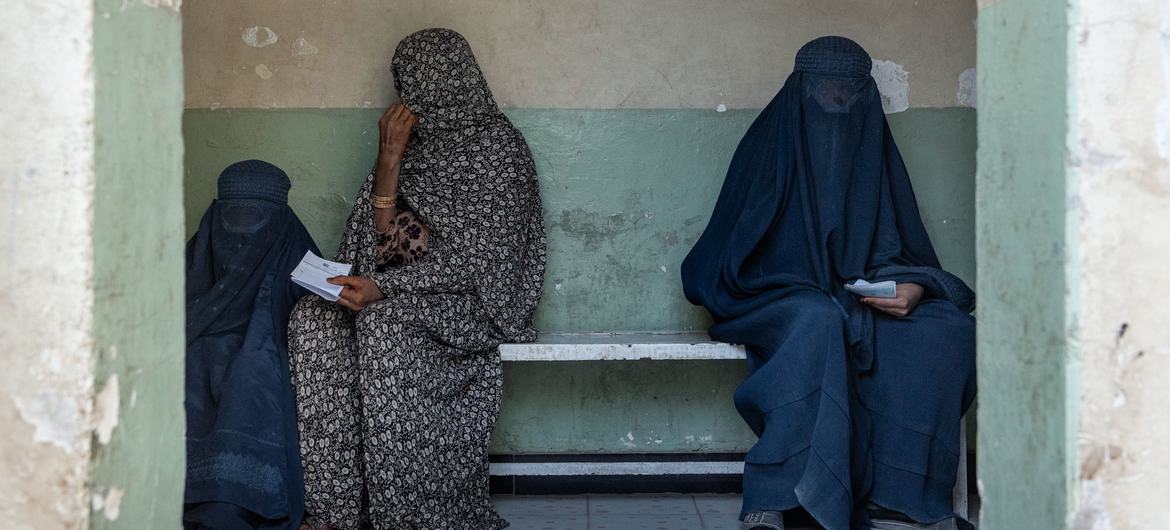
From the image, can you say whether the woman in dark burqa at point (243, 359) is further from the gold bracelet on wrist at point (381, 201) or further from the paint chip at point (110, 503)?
the paint chip at point (110, 503)

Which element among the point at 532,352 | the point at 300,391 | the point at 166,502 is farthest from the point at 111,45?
the point at 532,352

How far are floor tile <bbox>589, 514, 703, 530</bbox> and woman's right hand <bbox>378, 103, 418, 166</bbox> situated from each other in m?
1.40

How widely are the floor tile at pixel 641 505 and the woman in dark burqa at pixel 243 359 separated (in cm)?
104

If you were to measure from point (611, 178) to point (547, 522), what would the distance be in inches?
51.0

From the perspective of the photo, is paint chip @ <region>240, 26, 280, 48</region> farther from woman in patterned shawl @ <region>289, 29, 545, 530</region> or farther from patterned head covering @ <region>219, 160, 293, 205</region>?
patterned head covering @ <region>219, 160, 293, 205</region>

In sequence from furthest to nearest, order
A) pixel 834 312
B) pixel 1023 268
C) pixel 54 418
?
pixel 834 312 → pixel 1023 268 → pixel 54 418

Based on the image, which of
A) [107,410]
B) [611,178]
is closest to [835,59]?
[611,178]

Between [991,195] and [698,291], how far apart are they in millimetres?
1834

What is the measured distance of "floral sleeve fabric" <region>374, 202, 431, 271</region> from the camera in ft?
12.8

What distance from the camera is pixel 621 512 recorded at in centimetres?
384

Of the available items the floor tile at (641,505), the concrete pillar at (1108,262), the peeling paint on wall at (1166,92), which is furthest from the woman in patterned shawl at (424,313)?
the peeling paint on wall at (1166,92)

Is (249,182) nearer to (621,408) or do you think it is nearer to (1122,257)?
(621,408)

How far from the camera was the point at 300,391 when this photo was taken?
352cm

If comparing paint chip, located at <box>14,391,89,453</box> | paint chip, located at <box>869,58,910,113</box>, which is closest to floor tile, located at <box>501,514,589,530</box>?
paint chip, located at <box>869,58,910,113</box>
